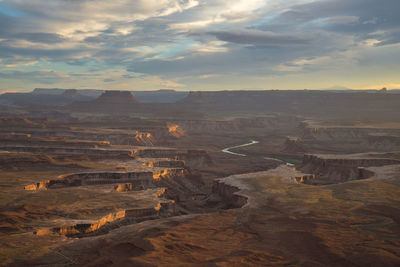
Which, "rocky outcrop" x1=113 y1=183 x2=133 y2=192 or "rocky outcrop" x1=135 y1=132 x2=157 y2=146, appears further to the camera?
"rocky outcrop" x1=135 y1=132 x2=157 y2=146

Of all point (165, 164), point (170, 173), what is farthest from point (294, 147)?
point (170, 173)

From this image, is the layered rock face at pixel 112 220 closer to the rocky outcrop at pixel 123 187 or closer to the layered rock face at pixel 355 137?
the rocky outcrop at pixel 123 187

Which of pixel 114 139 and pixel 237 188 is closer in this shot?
pixel 237 188

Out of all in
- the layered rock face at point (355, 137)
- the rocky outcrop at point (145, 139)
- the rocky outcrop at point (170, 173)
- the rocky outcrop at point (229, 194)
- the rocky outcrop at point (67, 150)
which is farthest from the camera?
the rocky outcrop at point (145, 139)

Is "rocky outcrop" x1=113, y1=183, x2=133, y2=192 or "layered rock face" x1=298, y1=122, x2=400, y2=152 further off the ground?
"layered rock face" x1=298, y1=122, x2=400, y2=152

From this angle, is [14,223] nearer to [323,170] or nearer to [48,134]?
[323,170]

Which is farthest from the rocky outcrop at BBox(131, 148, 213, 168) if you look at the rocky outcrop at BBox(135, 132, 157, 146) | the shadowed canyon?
the rocky outcrop at BBox(135, 132, 157, 146)

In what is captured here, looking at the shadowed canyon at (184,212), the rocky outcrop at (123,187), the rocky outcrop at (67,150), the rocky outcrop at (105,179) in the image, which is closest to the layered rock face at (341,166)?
the shadowed canyon at (184,212)

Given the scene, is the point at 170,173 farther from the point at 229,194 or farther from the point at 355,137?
the point at 355,137

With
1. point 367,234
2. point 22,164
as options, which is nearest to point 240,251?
point 367,234

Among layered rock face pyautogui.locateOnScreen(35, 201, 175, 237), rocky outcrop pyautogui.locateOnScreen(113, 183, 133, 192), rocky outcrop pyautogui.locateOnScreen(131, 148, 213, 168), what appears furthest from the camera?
rocky outcrop pyautogui.locateOnScreen(131, 148, 213, 168)

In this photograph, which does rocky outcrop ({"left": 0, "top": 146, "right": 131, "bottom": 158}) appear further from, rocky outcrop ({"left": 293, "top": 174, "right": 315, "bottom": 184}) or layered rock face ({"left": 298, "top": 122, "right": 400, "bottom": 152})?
layered rock face ({"left": 298, "top": 122, "right": 400, "bottom": 152})
